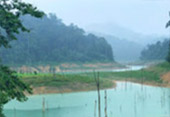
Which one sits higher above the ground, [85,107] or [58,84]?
[58,84]

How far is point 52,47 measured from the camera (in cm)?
8925

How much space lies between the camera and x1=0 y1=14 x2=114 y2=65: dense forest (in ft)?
259

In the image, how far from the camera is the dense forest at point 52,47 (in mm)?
79062

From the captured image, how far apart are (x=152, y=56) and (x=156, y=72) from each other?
45.8m

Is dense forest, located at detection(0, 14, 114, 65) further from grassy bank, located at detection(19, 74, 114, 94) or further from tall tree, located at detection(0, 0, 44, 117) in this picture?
tall tree, located at detection(0, 0, 44, 117)


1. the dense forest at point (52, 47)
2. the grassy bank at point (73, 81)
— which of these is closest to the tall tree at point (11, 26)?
the grassy bank at point (73, 81)

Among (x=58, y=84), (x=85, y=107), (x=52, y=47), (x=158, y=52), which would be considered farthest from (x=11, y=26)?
(x=158, y=52)

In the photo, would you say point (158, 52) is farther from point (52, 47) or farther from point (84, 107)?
point (84, 107)

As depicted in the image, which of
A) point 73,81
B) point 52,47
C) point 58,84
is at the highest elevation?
point 52,47

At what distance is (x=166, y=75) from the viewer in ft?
166

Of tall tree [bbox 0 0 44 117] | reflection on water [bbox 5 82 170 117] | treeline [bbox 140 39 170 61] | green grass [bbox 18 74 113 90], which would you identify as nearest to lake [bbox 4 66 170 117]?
reflection on water [bbox 5 82 170 117]

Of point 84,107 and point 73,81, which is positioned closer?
point 84,107

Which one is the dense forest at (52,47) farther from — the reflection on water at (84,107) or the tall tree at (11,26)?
the tall tree at (11,26)

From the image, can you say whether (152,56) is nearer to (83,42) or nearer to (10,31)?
(83,42)
